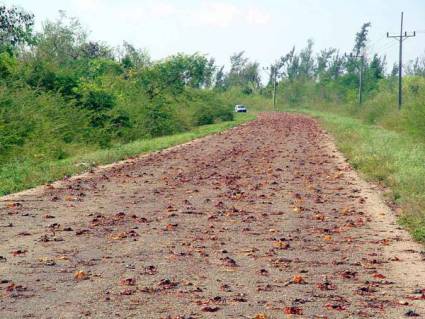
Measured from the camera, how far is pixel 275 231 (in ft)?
36.9

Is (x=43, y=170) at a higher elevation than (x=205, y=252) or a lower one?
higher

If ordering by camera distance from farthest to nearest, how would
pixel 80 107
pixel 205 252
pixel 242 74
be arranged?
pixel 242 74, pixel 80 107, pixel 205 252

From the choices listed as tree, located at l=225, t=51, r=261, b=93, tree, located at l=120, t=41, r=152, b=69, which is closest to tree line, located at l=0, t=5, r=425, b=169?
tree, located at l=120, t=41, r=152, b=69

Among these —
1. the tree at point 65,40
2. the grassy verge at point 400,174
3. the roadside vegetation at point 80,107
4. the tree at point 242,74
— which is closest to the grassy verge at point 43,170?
the roadside vegetation at point 80,107

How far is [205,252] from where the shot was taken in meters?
9.52

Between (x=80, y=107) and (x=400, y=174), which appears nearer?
(x=400, y=174)

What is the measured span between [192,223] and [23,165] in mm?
9941

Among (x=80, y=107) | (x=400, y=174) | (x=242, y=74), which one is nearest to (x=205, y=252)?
(x=400, y=174)

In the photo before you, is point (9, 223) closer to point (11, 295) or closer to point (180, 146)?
point (11, 295)

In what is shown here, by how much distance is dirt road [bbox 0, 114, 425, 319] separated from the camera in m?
7.09

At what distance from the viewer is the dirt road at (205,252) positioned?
23.3 feet

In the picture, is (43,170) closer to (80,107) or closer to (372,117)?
(80,107)

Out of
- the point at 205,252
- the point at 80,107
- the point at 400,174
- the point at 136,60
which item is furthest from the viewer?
the point at 136,60

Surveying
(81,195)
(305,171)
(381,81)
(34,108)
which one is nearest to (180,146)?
(34,108)
